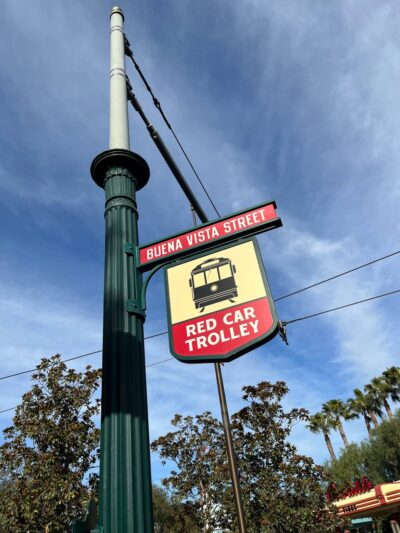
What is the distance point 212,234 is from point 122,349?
148 cm

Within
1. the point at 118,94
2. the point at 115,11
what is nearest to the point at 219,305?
the point at 118,94

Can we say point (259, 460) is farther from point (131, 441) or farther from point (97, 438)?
point (131, 441)

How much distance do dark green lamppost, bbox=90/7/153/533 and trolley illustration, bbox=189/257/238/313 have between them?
0.56 m

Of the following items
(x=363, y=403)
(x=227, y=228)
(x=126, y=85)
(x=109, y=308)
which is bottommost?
(x=109, y=308)

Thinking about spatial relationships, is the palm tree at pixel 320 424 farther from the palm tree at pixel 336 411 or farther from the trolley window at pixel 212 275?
the trolley window at pixel 212 275

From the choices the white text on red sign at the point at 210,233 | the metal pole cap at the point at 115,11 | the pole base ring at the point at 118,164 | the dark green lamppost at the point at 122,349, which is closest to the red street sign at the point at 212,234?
the white text on red sign at the point at 210,233

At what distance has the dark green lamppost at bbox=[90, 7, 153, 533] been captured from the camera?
293cm

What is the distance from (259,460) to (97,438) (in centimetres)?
629

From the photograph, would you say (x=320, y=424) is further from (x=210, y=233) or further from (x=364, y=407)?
(x=210, y=233)

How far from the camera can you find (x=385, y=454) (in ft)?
115

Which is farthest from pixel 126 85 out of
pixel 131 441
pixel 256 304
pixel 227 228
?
pixel 131 441

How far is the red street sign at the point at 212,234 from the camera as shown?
414 centimetres

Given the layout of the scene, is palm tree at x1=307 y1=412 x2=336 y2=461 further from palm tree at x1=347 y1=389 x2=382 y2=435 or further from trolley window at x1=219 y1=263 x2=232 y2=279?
trolley window at x1=219 y1=263 x2=232 y2=279

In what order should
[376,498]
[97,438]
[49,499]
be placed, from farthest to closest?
[376,498] < [97,438] < [49,499]
